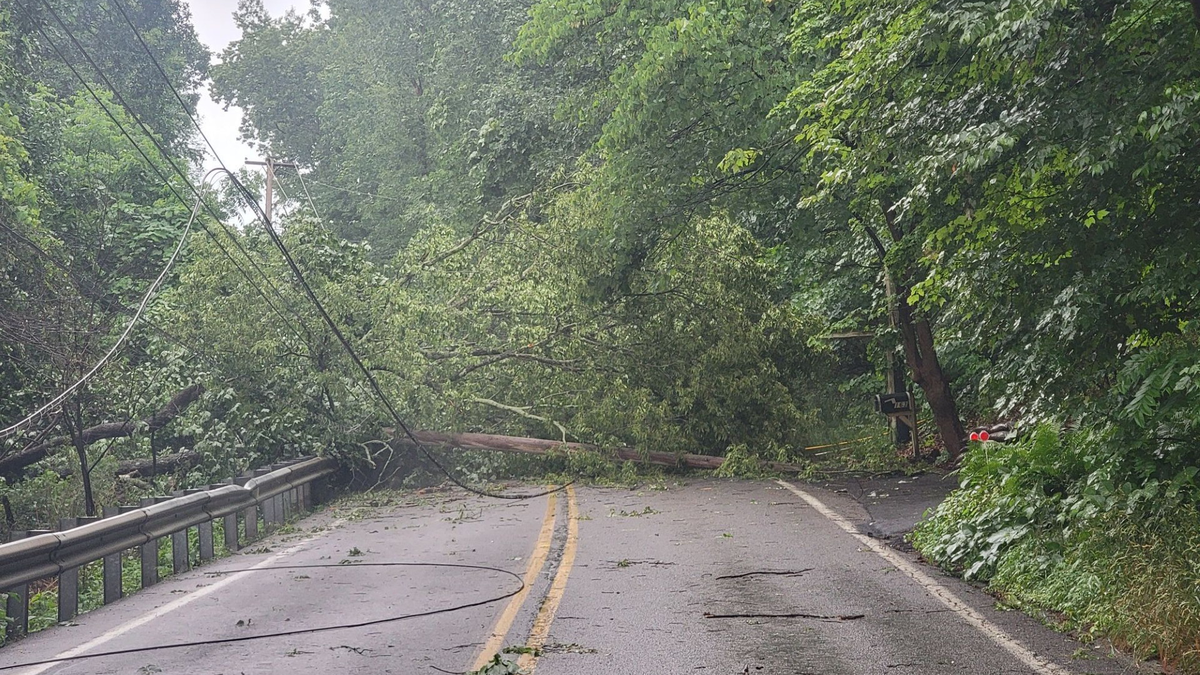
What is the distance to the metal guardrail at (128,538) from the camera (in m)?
7.85

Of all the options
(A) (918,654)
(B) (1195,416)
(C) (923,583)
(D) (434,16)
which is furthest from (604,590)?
(D) (434,16)

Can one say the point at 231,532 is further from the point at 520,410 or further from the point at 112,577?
the point at 520,410

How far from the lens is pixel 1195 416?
7.53 meters

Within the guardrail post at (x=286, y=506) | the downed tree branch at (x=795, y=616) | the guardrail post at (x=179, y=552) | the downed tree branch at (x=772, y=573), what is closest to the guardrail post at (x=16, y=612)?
the guardrail post at (x=179, y=552)

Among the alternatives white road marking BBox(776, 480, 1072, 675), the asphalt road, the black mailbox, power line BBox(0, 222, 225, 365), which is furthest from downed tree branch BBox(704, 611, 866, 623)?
power line BBox(0, 222, 225, 365)

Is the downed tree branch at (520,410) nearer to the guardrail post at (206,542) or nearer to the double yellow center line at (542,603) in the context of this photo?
the double yellow center line at (542,603)

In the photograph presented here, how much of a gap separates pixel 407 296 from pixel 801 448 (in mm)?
7027

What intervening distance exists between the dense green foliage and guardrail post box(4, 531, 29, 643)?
19.8 ft

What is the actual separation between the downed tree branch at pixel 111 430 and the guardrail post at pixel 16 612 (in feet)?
33.4

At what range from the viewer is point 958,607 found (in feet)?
24.5

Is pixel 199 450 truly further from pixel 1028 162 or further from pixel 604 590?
pixel 1028 162

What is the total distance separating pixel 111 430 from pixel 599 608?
43.5 feet

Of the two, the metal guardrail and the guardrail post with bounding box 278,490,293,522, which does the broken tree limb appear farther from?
the metal guardrail

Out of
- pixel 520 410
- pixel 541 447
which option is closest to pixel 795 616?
pixel 541 447
